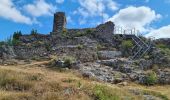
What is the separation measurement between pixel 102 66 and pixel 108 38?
10591 millimetres

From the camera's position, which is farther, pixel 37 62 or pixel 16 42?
pixel 16 42

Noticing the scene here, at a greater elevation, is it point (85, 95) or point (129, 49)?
point (129, 49)

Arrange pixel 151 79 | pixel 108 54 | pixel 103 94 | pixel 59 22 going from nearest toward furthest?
pixel 103 94 < pixel 151 79 < pixel 108 54 < pixel 59 22

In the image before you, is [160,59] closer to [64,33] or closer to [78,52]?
[78,52]

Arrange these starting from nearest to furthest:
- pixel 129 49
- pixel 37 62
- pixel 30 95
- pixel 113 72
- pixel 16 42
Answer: pixel 30 95 → pixel 113 72 → pixel 37 62 → pixel 129 49 → pixel 16 42

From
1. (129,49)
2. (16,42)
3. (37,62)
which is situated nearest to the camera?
(37,62)

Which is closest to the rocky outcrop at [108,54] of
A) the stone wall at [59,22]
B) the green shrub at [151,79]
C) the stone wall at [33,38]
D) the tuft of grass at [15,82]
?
the green shrub at [151,79]

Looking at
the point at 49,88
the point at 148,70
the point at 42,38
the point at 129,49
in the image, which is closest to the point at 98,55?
the point at 129,49

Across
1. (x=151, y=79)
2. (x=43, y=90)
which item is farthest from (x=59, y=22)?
(x=43, y=90)

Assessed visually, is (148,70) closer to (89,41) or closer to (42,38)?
(89,41)

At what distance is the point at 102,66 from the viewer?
131ft

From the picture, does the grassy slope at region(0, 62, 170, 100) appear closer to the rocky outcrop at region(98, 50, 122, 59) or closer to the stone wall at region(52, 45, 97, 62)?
the stone wall at region(52, 45, 97, 62)

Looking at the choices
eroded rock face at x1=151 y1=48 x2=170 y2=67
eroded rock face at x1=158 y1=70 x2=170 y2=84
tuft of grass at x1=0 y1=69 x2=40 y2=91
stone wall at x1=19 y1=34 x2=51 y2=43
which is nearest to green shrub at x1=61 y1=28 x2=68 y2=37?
stone wall at x1=19 y1=34 x2=51 y2=43

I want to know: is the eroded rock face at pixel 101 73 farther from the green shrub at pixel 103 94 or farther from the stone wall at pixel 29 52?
the green shrub at pixel 103 94
